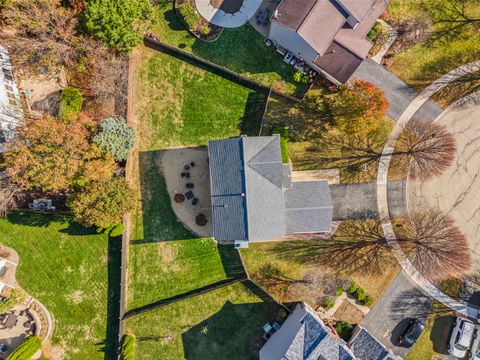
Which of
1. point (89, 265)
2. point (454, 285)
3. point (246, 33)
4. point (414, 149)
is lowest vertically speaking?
point (454, 285)

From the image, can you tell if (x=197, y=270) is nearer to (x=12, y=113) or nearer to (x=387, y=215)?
(x=387, y=215)

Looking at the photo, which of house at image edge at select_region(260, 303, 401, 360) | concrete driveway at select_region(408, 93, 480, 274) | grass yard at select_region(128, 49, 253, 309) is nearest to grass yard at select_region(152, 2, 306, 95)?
grass yard at select_region(128, 49, 253, 309)

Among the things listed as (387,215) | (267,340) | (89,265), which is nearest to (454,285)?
(387,215)

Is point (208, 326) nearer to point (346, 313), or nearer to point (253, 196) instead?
point (346, 313)

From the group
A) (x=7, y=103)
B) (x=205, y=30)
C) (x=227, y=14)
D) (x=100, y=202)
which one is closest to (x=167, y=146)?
(x=100, y=202)

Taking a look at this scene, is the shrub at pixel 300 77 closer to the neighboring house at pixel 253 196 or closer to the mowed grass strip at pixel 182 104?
the mowed grass strip at pixel 182 104
